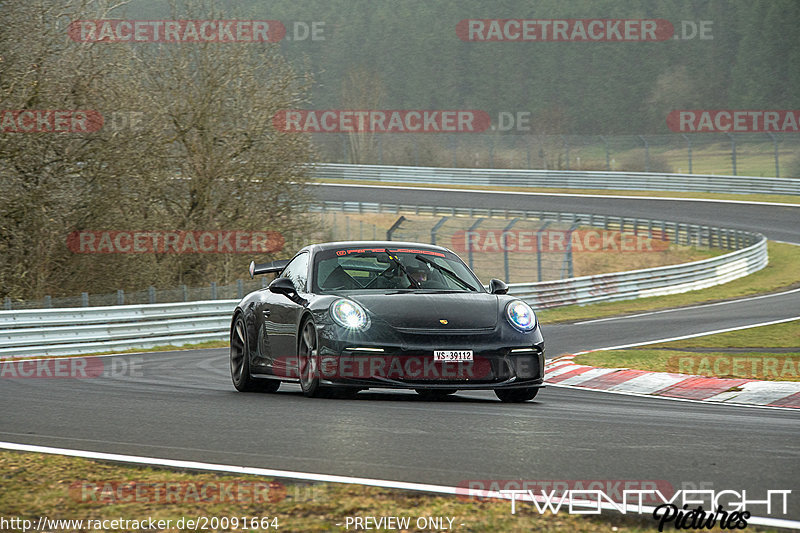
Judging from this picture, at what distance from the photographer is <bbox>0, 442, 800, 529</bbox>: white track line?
4.95 m

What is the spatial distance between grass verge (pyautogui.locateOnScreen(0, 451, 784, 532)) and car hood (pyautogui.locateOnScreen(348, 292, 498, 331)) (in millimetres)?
3687

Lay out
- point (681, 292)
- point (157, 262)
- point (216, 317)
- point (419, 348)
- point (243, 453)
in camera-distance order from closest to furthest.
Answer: point (243, 453), point (419, 348), point (216, 317), point (157, 262), point (681, 292)

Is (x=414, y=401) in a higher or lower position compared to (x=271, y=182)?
lower

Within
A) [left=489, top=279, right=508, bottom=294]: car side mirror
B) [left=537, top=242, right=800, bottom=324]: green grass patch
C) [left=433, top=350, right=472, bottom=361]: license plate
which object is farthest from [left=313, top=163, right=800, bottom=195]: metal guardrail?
[left=433, top=350, right=472, bottom=361]: license plate

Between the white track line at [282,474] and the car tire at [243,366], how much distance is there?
164 inches

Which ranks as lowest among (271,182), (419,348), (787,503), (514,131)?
(787,503)

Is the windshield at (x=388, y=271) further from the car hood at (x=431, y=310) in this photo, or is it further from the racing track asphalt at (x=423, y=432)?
the racing track asphalt at (x=423, y=432)

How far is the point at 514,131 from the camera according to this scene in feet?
329

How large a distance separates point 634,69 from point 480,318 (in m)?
93.1

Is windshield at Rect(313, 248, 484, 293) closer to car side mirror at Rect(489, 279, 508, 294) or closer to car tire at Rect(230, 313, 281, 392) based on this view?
car side mirror at Rect(489, 279, 508, 294)

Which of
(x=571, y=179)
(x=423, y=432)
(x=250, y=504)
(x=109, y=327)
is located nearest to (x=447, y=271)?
(x=423, y=432)

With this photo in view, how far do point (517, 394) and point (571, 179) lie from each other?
46487 mm

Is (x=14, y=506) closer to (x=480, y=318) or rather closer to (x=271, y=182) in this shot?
(x=480, y=318)

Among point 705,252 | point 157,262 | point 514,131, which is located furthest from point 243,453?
point 514,131
